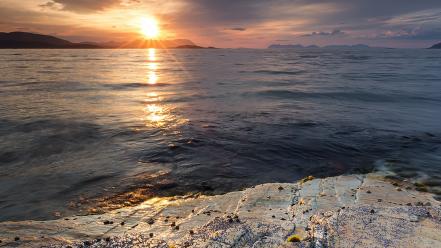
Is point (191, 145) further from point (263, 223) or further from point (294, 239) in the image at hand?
point (294, 239)

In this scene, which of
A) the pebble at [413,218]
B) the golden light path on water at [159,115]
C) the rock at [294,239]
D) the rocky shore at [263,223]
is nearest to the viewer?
the rock at [294,239]

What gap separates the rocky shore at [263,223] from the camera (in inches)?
271

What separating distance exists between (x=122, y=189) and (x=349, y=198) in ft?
24.0

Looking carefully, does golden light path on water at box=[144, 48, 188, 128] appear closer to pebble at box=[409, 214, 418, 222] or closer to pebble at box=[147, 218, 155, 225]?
pebble at box=[147, 218, 155, 225]

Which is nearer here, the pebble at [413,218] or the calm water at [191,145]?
the pebble at [413,218]

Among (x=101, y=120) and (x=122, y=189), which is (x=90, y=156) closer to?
(x=122, y=189)

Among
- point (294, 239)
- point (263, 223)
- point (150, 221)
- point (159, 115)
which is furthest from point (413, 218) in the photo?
point (159, 115)

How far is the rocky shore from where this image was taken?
22.6 ft

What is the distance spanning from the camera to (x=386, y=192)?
9.98 m

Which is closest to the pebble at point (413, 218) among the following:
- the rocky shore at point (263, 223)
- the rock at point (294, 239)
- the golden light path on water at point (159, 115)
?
the rocky shore at point (263, 223)

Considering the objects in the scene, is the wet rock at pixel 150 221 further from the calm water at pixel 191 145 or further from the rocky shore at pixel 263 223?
the calm water at pixel 191 145

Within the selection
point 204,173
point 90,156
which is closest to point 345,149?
point 204,173

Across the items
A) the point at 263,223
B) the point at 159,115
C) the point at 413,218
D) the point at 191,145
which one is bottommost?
the point at 191,145

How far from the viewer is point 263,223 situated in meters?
7.70
